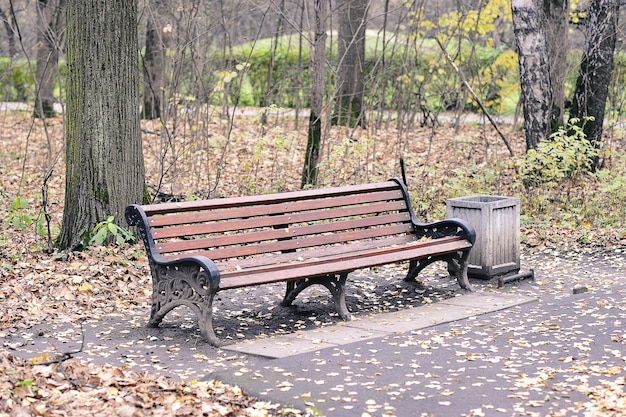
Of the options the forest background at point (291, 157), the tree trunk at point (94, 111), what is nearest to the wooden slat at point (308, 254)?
the forest background at point (291, 157)

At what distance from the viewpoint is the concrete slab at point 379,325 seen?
6.01 metres

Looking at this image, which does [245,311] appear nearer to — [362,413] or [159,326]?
[159,326]

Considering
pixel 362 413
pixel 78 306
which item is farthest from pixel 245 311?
pixel 362 413

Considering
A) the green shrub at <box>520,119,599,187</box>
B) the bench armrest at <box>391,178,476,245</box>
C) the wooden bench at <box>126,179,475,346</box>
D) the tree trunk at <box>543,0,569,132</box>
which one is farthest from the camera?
the tree trunk at <box>543,0,569,132</box>

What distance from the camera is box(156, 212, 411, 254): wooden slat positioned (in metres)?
6.61

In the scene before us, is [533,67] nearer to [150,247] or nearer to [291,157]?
[291,157]

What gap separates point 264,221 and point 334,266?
78cm

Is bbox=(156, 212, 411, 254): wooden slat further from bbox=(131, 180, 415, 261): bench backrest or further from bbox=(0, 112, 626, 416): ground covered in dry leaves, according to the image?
bbox=(0, 112, 626, 416): ground covered in dry leaves

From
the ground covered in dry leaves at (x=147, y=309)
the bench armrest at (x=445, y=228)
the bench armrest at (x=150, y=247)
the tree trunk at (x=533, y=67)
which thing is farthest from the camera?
the tree trunk at (x=533, y=67)

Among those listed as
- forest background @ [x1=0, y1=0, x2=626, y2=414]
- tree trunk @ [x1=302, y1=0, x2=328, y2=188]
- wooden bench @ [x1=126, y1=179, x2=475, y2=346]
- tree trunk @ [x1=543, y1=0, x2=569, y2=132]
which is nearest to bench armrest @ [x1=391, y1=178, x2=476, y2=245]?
wooden bench @ [x1=126, y1=179, x2=475, y2=346]

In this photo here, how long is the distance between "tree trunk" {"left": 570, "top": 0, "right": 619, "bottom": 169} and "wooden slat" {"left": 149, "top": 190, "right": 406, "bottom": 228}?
559 cm

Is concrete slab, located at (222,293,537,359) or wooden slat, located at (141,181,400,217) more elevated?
wooden slat, located at (141,181,400,217)

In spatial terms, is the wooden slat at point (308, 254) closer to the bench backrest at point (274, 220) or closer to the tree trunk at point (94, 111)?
the bench backrest at point (274, 220)

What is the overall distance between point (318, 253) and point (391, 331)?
52.8 inches
